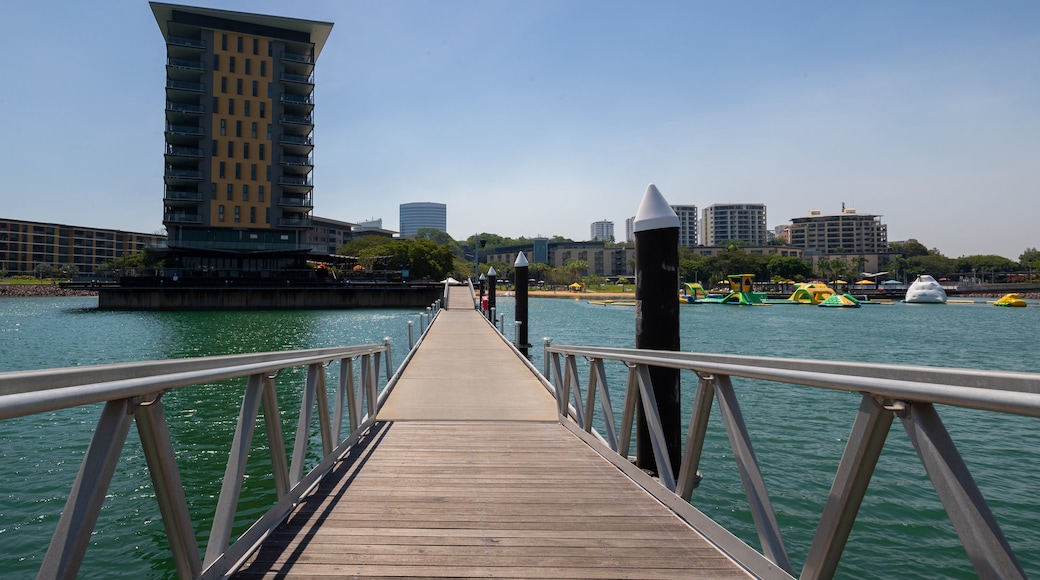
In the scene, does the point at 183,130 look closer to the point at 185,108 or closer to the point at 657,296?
the point at 185,108

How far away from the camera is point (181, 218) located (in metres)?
56.8

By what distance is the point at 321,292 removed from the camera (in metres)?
57.1

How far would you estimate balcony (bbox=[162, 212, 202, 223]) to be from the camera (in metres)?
56.4

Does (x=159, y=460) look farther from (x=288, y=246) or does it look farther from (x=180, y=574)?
(x=288, y=246)

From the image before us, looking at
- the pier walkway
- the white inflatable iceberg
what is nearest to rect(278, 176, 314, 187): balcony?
the pier walkway

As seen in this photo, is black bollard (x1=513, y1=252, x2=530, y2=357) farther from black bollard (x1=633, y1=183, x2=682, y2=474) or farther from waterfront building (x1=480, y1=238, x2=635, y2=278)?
waterfront building (x1=480, y1=238, x2=635, y2=278)

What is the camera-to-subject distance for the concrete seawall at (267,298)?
171ft

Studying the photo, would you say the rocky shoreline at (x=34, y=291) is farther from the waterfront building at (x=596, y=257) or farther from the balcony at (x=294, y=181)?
the waterfront building at (x=596, y=257)

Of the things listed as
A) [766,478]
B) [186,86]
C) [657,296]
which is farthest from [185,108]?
[766,478]

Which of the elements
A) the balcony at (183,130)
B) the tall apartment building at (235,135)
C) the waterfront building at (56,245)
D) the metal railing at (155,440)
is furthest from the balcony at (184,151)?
the waterfront building at (56,245)

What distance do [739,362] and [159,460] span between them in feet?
9.72

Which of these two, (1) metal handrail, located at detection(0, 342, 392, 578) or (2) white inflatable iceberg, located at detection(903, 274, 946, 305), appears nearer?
(1) metal handrail, located at detection(0, 342, 392, 578)

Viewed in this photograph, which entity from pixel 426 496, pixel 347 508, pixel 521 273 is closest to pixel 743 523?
pixel 426 496

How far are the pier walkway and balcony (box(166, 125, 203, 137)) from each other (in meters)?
62.5
